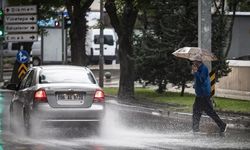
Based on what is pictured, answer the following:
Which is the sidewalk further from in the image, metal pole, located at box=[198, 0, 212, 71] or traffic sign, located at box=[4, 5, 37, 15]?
traffic sign, located at box=[4, 5, 37, 15]

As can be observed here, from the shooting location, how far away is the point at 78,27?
1276 inches

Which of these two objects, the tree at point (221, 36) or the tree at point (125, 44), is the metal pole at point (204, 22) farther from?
the tree at point (125, 44)

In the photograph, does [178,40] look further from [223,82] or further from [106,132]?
[106,132]

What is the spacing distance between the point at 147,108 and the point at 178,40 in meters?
4.56

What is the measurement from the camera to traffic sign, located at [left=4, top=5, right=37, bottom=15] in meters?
32.1

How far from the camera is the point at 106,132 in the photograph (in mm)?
15672

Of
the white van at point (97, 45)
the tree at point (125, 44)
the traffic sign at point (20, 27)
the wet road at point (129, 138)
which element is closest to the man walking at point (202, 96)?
the wet road at point (129, 138)

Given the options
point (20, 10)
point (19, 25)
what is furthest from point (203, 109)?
point (19, 25)

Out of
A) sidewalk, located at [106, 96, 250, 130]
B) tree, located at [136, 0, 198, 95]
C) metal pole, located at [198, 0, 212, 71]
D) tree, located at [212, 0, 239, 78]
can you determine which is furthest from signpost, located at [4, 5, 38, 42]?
metal pole, located at [198, 0, 212, 71]

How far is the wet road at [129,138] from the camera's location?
43.5 feet

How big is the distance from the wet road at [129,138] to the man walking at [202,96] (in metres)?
0.27

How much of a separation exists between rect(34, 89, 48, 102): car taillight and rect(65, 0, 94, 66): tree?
17437mm

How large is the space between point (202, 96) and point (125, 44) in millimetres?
13137

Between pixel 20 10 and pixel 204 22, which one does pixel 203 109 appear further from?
pixel 20 10
